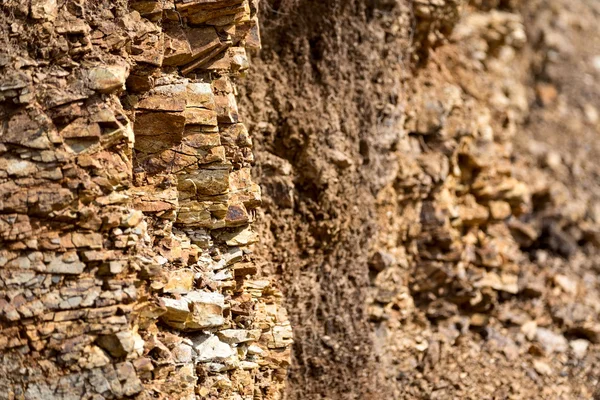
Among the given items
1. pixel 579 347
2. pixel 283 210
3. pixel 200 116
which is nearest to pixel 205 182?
pixel 200 116

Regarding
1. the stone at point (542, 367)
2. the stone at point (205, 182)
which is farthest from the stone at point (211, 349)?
the stone at point (542, 367)

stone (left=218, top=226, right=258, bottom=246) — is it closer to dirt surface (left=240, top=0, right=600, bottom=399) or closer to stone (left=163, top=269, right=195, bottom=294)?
stone (left=163, top=269, right=195, bottom=294)

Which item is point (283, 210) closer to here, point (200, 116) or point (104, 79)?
point (200, 116)

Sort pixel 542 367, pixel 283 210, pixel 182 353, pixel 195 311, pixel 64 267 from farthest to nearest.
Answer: pixel 542 367, pixel 283 210, pixel 195 311, pixel 182 353, pixel 64 267

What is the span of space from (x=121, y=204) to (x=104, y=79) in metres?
0.76

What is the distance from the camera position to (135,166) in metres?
5.38

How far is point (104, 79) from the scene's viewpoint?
16.2 feet

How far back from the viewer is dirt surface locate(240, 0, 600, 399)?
7.04 meters

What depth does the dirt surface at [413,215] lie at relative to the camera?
7.04m

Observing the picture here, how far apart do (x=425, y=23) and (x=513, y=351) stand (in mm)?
3527

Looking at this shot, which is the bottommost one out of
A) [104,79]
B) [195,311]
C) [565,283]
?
[565,283]

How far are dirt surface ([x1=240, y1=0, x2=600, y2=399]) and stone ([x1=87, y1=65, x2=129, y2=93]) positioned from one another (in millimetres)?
2000

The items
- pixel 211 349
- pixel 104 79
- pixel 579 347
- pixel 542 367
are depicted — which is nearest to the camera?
pixel 104 79

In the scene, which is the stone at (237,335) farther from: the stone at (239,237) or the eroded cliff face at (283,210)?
the stone at (239,237)
